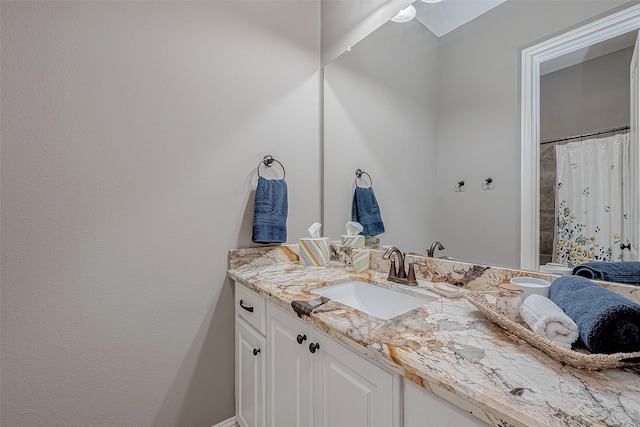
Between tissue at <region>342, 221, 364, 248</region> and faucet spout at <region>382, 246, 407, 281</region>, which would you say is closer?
faucet spout at <region>382, 246, 407, 281</region>

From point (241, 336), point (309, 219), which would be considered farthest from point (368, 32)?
point (241, 336)

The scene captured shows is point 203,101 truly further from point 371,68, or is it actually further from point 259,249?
point 371,68

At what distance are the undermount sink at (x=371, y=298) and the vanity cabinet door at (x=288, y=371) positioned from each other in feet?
0.60

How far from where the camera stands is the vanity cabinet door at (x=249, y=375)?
1131mm

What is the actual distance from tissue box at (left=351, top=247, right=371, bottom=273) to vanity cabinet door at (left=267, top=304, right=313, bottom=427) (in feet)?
1.65

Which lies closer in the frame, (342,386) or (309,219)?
(342,386)

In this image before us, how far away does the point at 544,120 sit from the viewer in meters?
0.88

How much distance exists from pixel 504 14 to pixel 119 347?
77.5 inches

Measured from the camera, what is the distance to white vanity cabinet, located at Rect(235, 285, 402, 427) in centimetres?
64

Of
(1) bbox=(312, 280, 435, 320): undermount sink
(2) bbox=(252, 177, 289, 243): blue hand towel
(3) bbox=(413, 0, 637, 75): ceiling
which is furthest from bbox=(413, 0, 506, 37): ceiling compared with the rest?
(1) bbox=(312, 280, 435, 320): undermount sink

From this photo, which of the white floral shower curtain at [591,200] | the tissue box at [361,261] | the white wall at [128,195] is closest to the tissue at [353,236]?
the tissue box at [361,261]

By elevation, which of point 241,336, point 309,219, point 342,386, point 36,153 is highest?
point 36,153

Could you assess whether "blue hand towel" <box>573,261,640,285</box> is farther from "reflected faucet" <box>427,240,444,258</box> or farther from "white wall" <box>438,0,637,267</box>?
"reflected faucet" <box>427,240,444,258</box>

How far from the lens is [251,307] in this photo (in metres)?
1.20
